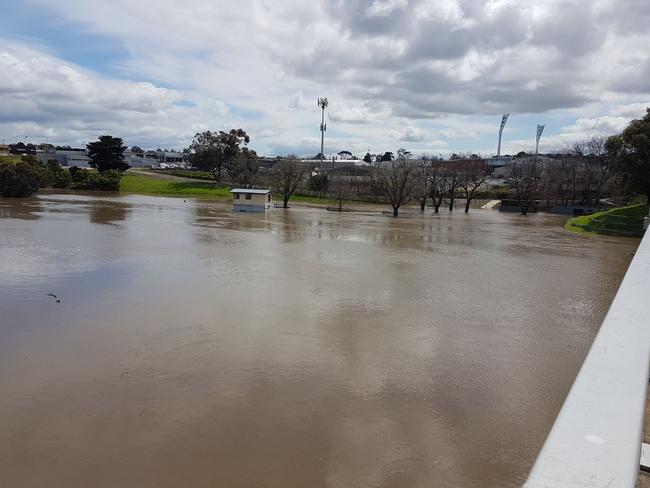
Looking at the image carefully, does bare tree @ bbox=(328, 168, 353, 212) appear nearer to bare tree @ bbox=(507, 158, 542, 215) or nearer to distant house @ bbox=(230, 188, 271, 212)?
bare tree @ bbox=(507, 158, 542, 215)

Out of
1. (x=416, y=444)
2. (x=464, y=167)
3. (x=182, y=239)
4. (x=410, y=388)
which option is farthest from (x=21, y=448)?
(x=464, y=167)

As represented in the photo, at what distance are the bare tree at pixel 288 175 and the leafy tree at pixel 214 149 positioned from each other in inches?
432

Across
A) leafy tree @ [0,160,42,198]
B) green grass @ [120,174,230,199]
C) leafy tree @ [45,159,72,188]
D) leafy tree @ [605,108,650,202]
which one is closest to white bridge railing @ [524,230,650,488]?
leafy tree @ [605,108,650,202]

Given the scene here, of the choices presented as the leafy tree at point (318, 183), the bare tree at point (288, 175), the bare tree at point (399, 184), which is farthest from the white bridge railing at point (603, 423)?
the leafy tree at point (318, 183)

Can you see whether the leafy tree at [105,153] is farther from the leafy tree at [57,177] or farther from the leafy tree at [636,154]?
the leafy tree at [636,154]

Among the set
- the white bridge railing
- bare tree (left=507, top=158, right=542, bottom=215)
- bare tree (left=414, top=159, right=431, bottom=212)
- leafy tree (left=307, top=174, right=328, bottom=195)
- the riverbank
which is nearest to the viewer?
the white bridge railing

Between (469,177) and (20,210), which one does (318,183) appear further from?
(20,210)

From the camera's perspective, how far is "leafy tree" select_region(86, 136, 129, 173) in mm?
60531

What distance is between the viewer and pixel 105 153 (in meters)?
60.7

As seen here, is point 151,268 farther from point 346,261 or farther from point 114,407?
point 114,407

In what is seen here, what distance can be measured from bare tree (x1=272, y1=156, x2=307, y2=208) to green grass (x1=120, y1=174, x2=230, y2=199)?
7728mm

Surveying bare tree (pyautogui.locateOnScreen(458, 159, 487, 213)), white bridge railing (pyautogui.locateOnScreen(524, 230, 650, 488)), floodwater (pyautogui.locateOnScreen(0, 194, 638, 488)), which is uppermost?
bare tree (pyautogui.locateOnScreen(458, 159, 487, 213))

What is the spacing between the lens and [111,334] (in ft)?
28.0

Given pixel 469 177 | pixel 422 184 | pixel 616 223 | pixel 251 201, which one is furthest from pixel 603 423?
pixel 469 177
